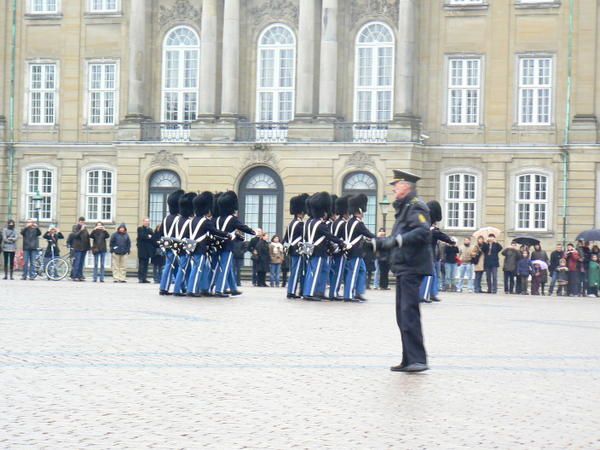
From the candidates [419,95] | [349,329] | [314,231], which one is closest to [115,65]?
[419,95]

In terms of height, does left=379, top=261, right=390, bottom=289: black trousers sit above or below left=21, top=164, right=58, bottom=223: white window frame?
below

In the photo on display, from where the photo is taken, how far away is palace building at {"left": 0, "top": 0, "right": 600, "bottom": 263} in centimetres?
5178

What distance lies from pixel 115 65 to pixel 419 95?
11.1 m

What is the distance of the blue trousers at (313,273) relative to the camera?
28.9 meters

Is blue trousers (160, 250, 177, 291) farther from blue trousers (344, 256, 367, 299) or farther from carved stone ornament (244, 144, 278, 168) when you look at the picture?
carved stone ornament (244, 144, 278, 168)

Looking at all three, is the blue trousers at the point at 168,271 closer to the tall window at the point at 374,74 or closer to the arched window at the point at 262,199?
the arched window at the point at 262,199

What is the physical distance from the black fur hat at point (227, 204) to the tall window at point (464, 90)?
24978mm

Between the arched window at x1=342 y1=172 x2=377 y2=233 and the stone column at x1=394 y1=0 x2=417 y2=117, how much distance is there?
237cm

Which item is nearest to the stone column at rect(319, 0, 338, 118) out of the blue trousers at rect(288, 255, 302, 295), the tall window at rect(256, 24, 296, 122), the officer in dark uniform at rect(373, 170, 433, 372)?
the tall window at rect(256, 24, 296, 122)

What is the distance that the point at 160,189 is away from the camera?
179 ft

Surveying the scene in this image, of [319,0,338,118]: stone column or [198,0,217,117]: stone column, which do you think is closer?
[319,0,338,118]: stone column

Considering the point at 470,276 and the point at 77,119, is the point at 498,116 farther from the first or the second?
the point at 77,119

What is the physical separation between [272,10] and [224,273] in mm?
27353

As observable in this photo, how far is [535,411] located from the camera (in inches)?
457
